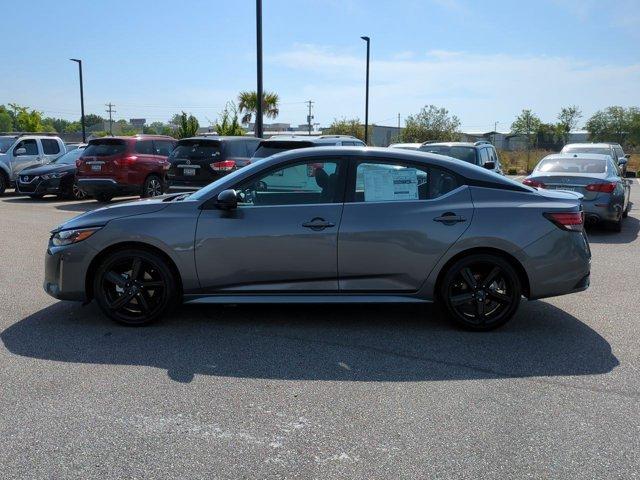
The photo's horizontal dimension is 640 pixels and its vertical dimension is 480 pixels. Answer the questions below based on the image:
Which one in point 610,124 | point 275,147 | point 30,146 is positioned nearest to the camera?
point 275,147

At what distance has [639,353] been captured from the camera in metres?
5.04

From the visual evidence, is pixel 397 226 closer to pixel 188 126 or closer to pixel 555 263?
pixel 555 263

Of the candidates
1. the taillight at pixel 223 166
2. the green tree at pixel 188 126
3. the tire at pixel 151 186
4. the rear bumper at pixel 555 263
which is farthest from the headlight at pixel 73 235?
the green tree at pixel 188 126

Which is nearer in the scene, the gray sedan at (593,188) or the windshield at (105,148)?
the gray sedan at (593,188)

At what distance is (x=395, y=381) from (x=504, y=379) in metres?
0.76

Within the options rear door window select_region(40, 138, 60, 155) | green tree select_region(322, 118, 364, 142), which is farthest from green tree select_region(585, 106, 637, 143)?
rear door window select_region(40, 138, 60, 155)

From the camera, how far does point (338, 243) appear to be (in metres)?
5.45

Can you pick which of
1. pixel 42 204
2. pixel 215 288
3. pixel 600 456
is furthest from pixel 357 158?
pixel 42 204

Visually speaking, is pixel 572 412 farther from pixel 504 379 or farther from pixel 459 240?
pixel 459 240

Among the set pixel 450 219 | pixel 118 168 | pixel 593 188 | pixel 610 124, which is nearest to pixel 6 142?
pixel 118 168

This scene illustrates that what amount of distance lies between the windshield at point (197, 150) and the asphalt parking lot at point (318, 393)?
8.05m

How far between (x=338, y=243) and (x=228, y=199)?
3.22ft

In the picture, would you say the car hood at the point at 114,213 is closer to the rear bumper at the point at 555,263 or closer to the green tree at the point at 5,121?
the rear bumper at the point at 555,263

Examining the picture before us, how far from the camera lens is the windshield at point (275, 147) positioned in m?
11.7
